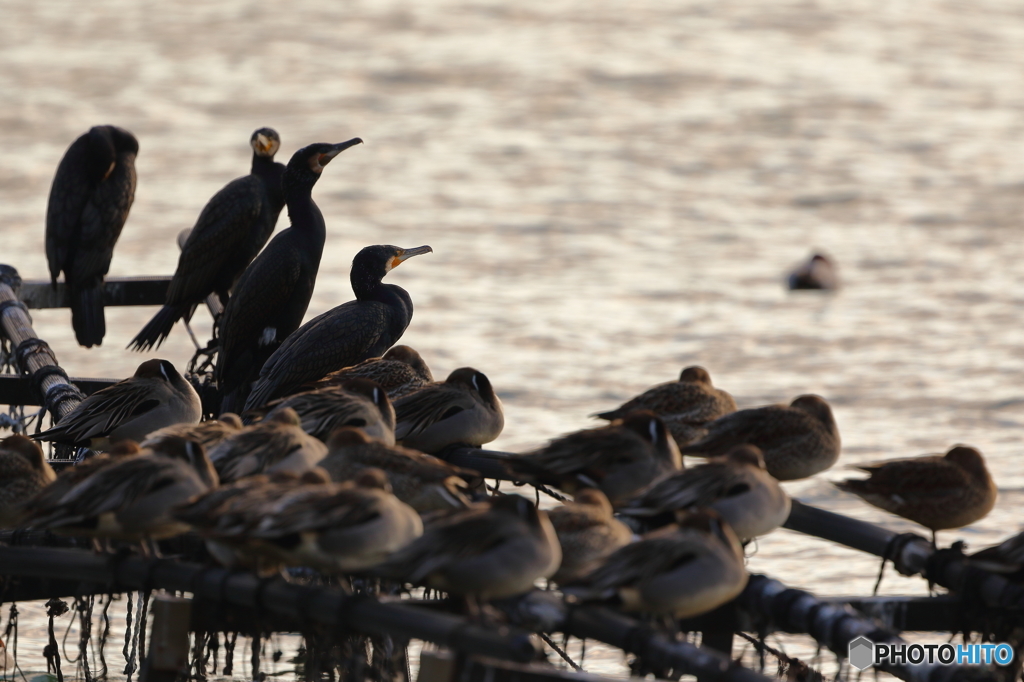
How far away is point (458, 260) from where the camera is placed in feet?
96.2

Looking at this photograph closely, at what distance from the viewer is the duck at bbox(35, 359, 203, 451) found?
783cm

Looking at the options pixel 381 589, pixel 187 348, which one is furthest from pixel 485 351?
pixel 381 589

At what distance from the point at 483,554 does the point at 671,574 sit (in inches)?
24.7

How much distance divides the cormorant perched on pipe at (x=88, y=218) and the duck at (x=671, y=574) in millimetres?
7623

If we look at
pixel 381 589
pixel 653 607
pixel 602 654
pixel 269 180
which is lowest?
pixel 602 654

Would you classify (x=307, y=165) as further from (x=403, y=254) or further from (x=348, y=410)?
(x=348, y=410)

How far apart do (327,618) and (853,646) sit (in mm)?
1833

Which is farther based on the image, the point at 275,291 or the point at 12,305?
the point at 12,305

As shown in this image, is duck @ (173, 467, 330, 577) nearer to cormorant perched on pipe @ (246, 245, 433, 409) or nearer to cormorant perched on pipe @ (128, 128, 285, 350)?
cormorant perched on pipe @ (246, 245, 433, 409)

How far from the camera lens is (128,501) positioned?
19.4 ft

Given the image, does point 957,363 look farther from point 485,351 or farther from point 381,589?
point 381,589

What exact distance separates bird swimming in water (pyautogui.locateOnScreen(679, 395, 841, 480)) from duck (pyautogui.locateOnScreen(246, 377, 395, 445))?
1.40m

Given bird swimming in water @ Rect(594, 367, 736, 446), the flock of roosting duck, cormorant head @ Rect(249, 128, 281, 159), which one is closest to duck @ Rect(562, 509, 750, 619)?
the flock of roosting duck

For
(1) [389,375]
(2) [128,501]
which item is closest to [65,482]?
(2) [128,501]
